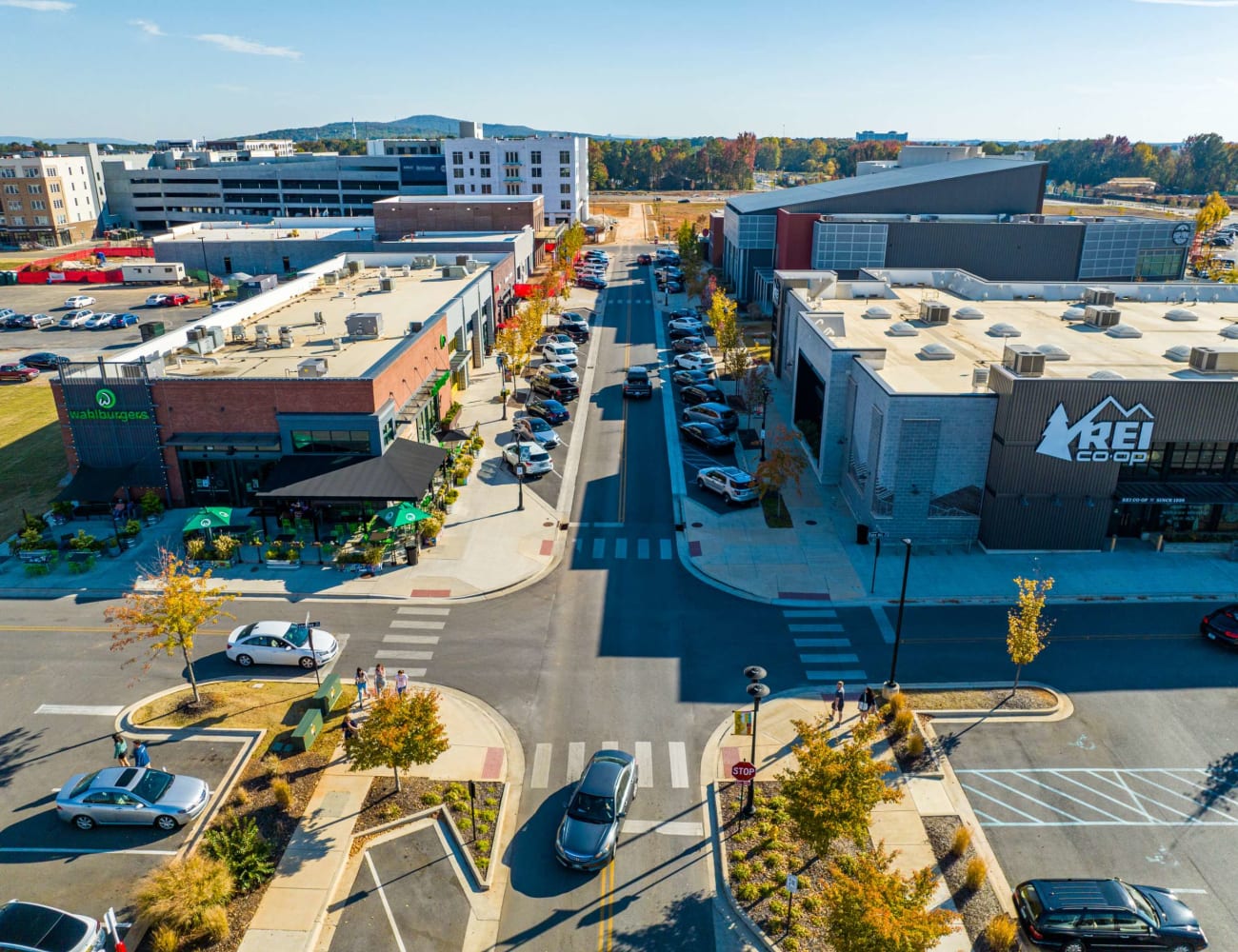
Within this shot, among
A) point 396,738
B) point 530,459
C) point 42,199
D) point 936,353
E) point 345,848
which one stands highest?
point 42,199

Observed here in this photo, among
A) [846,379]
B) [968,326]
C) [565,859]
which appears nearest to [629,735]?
[565,859]

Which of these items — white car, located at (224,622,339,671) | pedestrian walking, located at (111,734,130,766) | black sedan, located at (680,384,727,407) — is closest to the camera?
pedestrian walking, located at (111,734,130,766)

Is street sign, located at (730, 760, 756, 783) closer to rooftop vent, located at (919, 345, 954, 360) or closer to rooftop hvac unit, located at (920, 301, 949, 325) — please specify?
rooftop vent, located at (919, 345, 954, 360)

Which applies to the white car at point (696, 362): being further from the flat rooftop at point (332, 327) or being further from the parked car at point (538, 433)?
the parked car at point (538, 433)

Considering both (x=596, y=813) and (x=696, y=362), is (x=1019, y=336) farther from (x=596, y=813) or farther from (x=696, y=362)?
(x=596, y=813)

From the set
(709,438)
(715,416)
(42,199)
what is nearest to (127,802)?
(709,438)

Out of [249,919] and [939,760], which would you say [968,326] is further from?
[249,919]

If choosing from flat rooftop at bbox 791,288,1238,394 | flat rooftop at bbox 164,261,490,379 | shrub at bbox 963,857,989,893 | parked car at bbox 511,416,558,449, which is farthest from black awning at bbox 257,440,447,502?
shrub at bbox 963,857,989,893

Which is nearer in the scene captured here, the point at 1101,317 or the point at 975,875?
the point at 975,875
